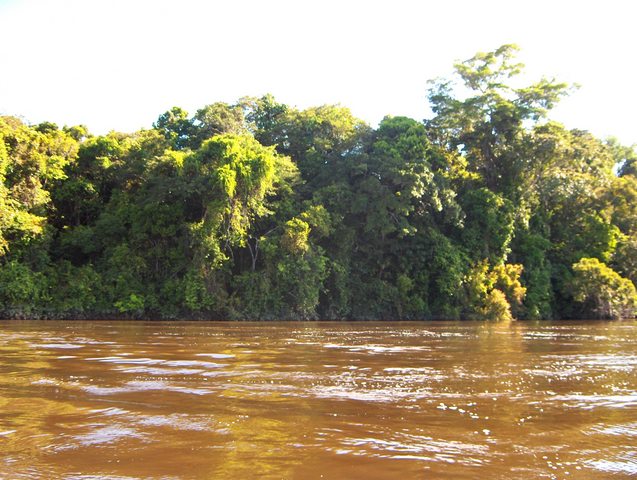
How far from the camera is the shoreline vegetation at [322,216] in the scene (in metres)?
22.8

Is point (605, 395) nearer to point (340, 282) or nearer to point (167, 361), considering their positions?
point (167, 361)

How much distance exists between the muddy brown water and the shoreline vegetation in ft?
48.7

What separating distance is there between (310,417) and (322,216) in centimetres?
2063

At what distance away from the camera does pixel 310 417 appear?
4504mm

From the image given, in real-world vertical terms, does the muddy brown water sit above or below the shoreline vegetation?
below

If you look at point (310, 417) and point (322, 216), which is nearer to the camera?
point (310, 417)

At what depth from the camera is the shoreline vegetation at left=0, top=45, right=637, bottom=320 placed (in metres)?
22.8

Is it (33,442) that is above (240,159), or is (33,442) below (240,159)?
below

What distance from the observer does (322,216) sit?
24969 mm

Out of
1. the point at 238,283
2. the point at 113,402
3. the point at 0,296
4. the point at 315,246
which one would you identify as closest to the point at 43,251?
the point at 0,296

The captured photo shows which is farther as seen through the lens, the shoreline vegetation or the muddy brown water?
the shoreline vegetation

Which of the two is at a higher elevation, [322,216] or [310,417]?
[322,216]

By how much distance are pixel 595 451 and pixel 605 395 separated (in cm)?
247

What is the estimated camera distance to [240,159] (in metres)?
22.9
